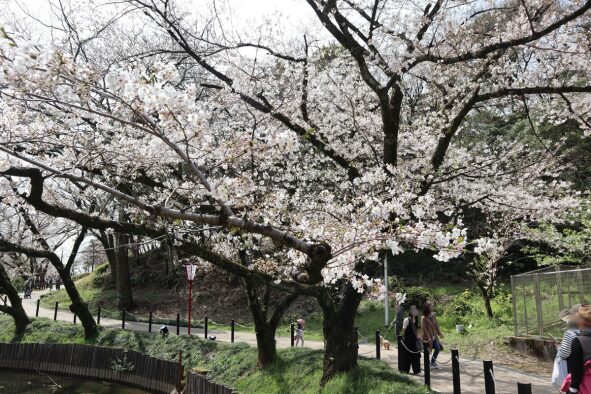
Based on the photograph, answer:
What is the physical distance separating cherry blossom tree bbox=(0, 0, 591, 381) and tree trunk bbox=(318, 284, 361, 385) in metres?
0.03

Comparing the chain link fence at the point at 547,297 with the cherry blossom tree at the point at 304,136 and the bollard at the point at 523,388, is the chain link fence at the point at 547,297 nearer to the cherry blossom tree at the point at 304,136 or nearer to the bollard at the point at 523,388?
the cherry blossom tree at the point at 304,136

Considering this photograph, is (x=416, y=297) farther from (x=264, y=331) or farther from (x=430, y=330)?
(x=264, y=331)

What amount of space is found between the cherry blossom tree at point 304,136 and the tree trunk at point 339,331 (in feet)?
0.11

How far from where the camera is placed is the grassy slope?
8195mm

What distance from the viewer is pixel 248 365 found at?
36.3ft

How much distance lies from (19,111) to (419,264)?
2170 cm

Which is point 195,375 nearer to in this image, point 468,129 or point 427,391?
point 427,391

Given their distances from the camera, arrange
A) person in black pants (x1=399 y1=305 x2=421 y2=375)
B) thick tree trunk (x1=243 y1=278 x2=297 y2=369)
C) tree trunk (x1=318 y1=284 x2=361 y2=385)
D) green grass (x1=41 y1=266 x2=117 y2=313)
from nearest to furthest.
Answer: tree trunk (x1=318 y1=284 x2=361 y2=385)
person in black pants (x1=399 y1=305 x2=421 y2=375)
thick tree trunk (x1=243 y1=278 x2=297 y2=369)
green grass (x1=41 y1=266 x2=117 y2=313)

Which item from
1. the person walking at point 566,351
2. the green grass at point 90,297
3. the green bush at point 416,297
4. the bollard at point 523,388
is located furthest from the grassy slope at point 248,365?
the green grass at point 90,297

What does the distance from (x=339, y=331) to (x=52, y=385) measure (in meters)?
10.2

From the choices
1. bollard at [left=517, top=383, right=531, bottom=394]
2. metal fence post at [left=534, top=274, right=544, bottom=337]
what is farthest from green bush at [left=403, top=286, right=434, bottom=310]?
bollard at [left=517, top=383, right=531, bottom=394]

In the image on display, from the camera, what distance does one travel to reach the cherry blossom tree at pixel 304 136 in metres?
4.32

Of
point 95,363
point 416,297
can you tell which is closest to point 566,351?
point 95,363

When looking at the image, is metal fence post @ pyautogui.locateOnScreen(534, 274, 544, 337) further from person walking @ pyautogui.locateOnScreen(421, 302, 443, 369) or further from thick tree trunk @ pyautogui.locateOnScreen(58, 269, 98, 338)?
thick tree trunk @ pyautogui.locateOnScreen(58, 269, 98, 338)
